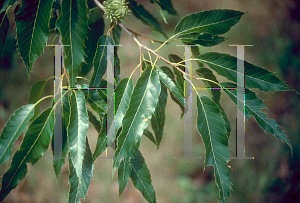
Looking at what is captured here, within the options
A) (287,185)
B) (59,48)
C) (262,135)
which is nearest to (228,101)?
(262,135)

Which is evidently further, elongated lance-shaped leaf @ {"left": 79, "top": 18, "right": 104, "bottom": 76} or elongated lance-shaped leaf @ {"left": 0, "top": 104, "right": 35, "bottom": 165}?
elongated lance-shaped leaf @ {"left": 79, "top": 18, "right": 104, "bottom": 76}

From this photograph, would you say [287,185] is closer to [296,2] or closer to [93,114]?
[296,2]

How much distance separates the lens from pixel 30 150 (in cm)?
39

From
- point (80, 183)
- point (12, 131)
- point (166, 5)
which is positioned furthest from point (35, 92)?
point (166, 5)

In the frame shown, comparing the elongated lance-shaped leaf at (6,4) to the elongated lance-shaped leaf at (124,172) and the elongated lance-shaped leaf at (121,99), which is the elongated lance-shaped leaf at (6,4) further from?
the elongated lance-shaped leaf at (124,172)

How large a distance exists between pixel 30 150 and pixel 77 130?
0.10 m

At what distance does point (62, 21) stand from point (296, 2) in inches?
42.6

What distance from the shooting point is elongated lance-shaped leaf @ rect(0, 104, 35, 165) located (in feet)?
1.31

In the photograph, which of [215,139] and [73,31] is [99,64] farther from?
[215,139]

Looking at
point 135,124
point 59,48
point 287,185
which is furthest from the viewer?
point 287,185

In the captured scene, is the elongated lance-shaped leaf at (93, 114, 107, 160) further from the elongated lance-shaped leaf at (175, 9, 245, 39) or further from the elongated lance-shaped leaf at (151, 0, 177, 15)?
the elongated lance-shaped leaf at (151, 0, 177, 15)

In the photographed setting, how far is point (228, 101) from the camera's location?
1.02m

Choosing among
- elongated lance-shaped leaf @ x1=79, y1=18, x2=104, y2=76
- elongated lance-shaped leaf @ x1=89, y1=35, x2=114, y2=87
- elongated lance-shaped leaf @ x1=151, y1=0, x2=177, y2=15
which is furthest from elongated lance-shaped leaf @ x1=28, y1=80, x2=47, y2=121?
elongated lance-shaped leaf @ x1=151, y1=0, x2=177, y2=15

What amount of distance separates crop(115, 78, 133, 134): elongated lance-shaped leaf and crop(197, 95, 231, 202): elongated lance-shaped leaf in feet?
0.38
